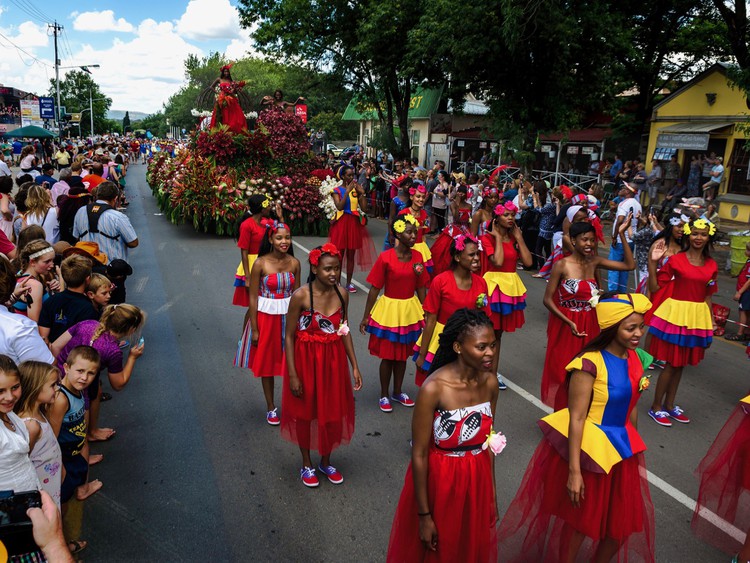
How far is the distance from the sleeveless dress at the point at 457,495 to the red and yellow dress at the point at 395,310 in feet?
8.34

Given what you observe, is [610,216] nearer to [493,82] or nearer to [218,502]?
[493,82]

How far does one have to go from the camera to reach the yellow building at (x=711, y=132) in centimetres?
1877

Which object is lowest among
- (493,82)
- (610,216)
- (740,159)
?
(610,216)

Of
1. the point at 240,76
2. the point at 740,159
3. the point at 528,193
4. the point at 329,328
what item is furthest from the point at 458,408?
the point at 240,76

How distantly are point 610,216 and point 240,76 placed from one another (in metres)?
59.6

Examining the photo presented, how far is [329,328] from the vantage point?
14.8 feet

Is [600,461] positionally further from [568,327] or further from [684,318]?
[684,318]

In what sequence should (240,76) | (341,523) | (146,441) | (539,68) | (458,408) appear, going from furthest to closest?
(240,76) → (539,68) → (146,441) → (341,523) → (458,408)

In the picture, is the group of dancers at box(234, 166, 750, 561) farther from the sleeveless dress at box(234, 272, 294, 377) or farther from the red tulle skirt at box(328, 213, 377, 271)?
the red tulle skirt at box(328, 213, 377, 271)

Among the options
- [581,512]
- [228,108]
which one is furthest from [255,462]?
[228,108]

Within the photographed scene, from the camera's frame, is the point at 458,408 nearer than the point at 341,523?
Yes

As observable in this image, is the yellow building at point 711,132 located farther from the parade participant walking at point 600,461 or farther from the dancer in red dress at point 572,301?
the parade participant walking at point 600,461

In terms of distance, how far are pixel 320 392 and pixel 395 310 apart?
1494mm

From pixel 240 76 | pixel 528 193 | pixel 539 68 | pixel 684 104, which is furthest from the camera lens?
pixel 240 76
